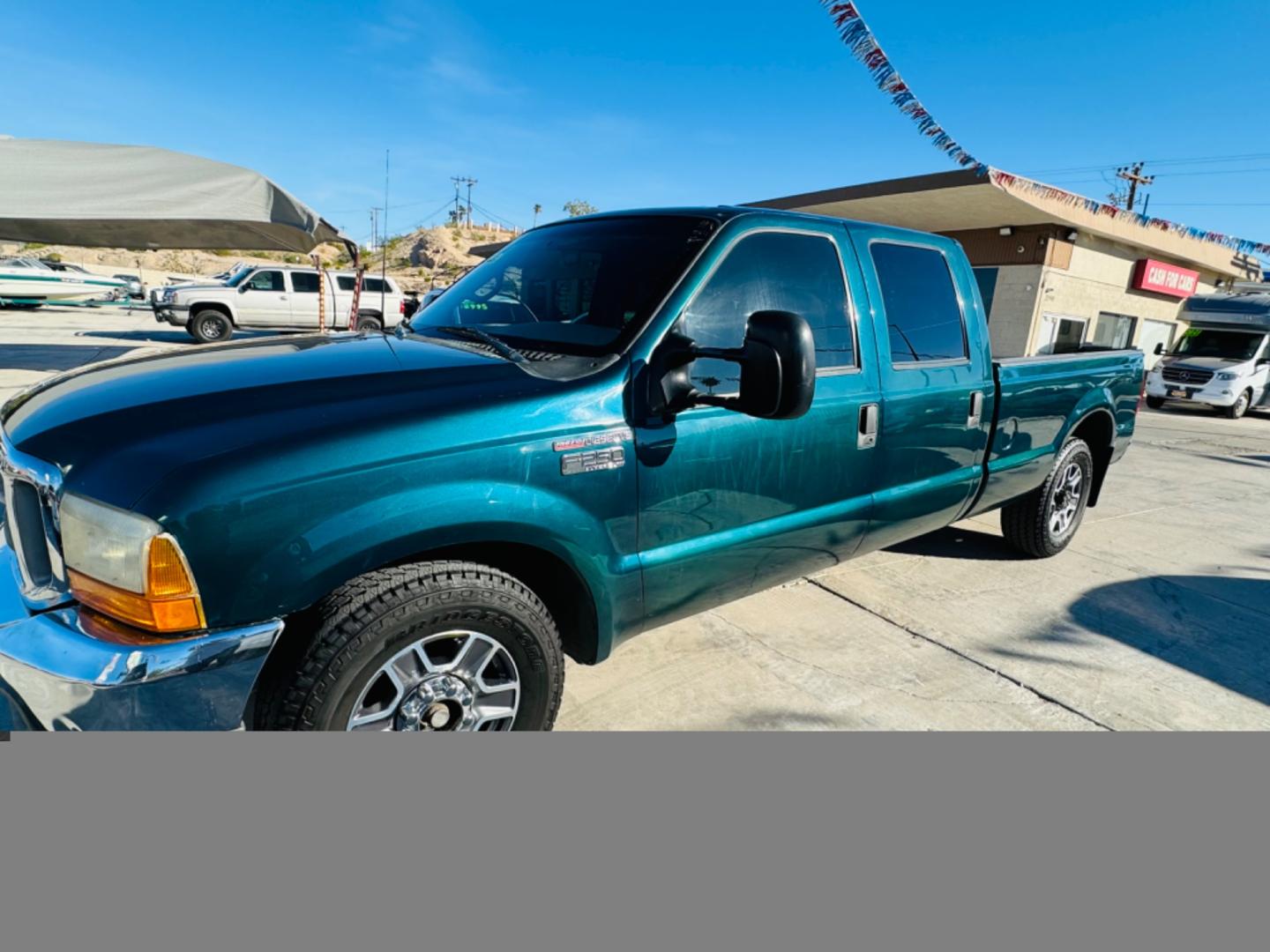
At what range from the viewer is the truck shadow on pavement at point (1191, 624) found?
139 inches

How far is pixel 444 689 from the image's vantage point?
211 cm

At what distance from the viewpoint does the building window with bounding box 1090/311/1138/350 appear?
22406mm

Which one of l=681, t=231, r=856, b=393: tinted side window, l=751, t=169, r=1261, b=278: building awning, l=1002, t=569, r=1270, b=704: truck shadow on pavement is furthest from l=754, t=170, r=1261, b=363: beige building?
l=681, t=231, r=856, b=393: tinted side window

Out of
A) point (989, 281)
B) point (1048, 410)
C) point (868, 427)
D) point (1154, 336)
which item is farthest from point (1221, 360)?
point (868, 427)

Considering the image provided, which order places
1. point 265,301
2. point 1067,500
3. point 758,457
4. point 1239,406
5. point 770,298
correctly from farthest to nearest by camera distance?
point 265,301 < point 1239,406 < point 1067,500 < point 770,298 < point 758,457

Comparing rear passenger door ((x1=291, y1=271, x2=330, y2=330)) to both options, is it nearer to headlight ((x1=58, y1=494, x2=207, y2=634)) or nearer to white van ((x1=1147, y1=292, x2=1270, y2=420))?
headlight ((x1=58, y1=494, x2=207, y2=634))

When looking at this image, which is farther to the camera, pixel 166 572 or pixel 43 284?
pixel 43 284

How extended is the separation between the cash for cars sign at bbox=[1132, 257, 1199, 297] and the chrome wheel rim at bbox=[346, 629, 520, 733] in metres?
26.5

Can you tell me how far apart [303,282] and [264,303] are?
3.60ft

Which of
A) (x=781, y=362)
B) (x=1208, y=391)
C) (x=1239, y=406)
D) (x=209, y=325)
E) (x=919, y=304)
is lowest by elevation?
(x=209, y=325)

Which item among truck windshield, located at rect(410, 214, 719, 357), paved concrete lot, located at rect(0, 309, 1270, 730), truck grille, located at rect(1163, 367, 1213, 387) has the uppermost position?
truck windshield, located at rect(410, 214, 719, 357)

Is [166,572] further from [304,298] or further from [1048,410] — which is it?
[304,298]

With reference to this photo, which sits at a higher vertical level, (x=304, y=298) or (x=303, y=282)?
(x=303, y=282)

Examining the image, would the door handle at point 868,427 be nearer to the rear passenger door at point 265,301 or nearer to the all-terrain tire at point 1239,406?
the all-terrain tire at point 1239,406
